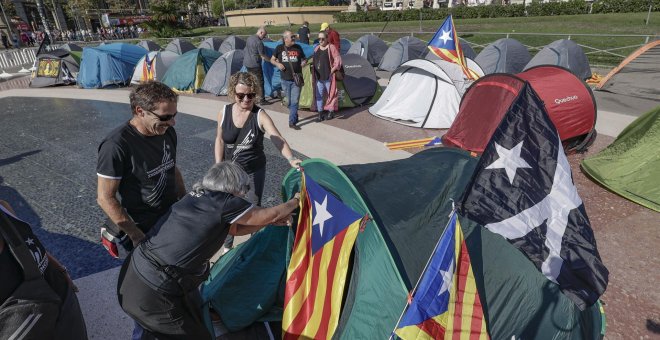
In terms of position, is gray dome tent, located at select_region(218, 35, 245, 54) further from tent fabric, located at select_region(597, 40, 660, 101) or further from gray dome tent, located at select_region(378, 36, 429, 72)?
tent fabric, located at select_region(597, 40, 660, 101)

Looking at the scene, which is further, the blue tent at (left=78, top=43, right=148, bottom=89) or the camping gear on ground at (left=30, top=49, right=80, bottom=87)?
the camping gear on ground at (left=30, top=49, right=80, bottom=87)

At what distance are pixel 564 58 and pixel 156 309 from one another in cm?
1363

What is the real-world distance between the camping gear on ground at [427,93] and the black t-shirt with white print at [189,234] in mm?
6968

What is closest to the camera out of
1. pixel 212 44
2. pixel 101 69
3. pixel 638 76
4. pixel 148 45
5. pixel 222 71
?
pixel 638 76

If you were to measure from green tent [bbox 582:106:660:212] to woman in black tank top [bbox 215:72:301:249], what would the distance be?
197 inches

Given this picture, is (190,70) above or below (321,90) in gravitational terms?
above

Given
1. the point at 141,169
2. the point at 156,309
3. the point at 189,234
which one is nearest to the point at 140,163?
the point at 141,169

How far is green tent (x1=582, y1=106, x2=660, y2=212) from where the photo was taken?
204 inches

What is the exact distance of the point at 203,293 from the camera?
350 cm

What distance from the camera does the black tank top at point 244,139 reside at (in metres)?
3.73

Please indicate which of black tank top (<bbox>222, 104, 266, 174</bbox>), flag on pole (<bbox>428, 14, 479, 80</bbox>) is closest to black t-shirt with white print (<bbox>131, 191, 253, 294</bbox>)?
black tank top (<bbox>222, 104, 266, 174</bbox>)

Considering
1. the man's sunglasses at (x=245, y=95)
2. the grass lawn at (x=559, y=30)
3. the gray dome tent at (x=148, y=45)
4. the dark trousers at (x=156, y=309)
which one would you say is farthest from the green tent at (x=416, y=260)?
the gray dome tent at (x=148, y=45)

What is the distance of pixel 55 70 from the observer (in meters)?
15.0

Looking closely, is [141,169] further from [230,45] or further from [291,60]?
[230,45]
